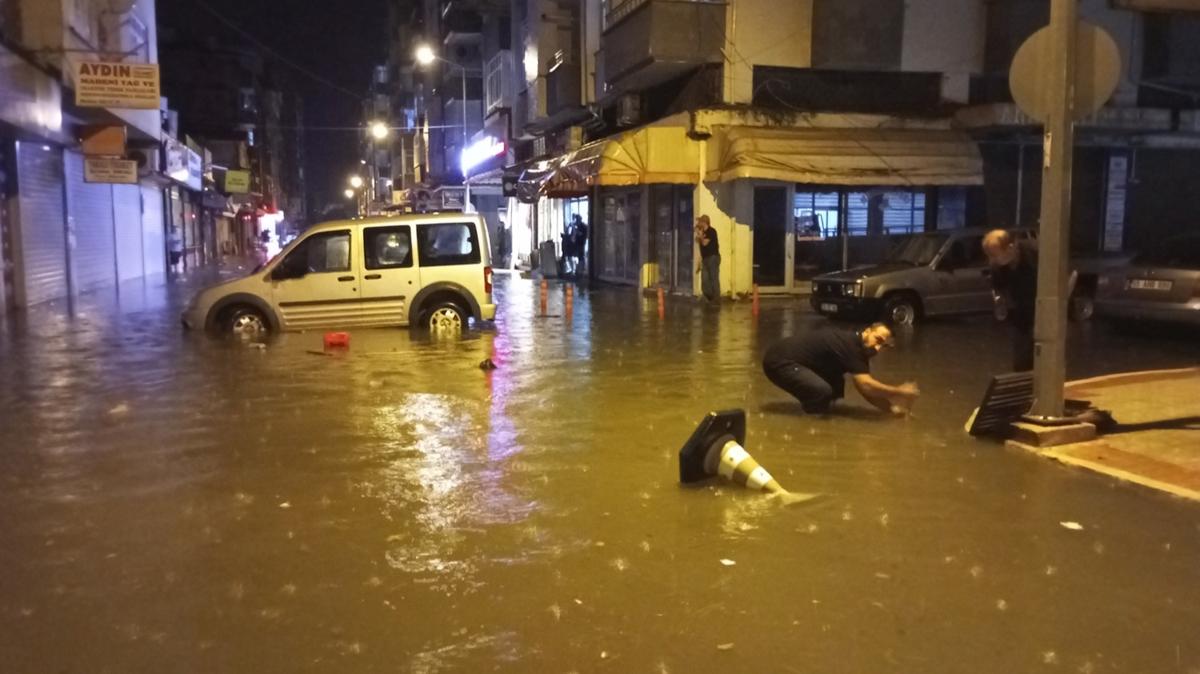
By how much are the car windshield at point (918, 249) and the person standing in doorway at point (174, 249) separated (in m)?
30.2

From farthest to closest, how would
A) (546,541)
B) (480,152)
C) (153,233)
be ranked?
(480,152)
(153,233)
(546,541)

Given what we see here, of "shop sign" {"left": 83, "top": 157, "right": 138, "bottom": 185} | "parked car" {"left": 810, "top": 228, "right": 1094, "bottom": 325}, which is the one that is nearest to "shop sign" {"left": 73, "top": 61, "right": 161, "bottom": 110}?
"shop sign" {"left": 83, "top": 157, "right": 138, "bottom": 185}

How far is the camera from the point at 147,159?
31.7 m

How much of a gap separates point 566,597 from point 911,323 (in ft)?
44.3

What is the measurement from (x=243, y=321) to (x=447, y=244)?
328cm

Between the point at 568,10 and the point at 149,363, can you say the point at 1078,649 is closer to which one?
the point at 149,363

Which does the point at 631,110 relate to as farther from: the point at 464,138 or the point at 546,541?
the point at 464,138

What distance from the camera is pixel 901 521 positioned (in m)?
6.21

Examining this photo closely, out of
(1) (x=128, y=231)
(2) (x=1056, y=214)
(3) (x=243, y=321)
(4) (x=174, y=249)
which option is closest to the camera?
(2) (x=1056, y=214)

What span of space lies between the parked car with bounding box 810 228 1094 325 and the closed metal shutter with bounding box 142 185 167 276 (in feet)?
89.2

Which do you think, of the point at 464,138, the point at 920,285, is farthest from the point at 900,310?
the point at 464,138

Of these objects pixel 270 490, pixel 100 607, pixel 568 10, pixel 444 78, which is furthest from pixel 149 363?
pixel 444 78

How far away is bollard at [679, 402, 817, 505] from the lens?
6.84m

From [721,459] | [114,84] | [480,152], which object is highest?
[480,152]
